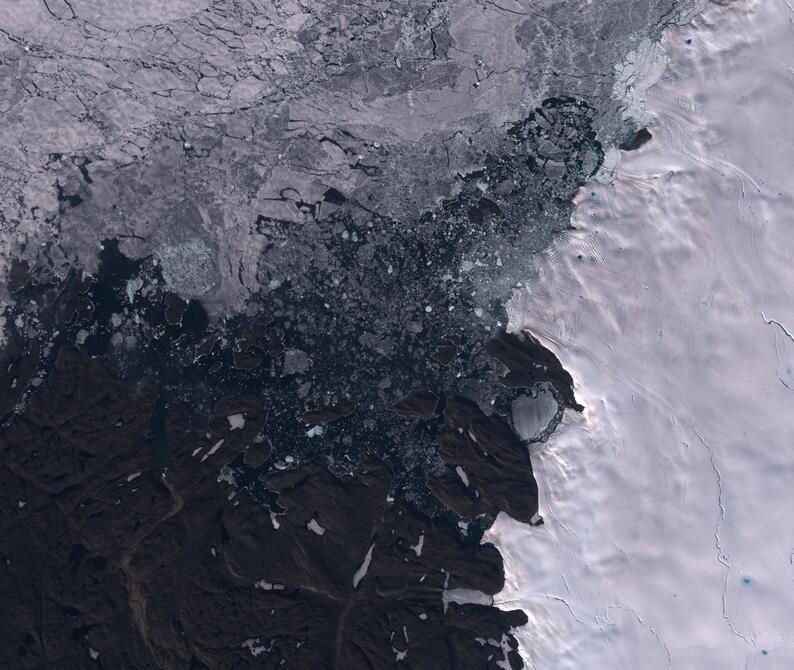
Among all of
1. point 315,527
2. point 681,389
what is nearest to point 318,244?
point 315,527

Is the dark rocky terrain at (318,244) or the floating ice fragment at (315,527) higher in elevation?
the dark rocky terrain at (318,244)

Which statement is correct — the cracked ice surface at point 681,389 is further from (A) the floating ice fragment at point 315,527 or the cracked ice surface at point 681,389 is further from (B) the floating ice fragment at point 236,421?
(B) the floating ice fragment at point 236,421

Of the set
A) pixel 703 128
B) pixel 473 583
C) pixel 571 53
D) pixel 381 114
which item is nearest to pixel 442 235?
pixel 381 114

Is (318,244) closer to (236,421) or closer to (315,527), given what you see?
(236,421)

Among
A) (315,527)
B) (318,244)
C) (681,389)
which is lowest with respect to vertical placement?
(315,527)

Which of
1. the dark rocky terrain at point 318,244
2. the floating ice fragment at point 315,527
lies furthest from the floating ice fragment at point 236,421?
the floating ice fragment at point 315,527

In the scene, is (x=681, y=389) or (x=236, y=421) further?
(x=236, y=421)

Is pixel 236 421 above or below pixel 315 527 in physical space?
above

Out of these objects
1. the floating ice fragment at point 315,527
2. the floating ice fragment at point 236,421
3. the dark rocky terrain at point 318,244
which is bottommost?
the floating ice fragment at point 315,527

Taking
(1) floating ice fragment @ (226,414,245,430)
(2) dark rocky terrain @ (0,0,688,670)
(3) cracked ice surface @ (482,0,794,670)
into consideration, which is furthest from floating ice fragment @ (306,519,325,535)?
(3) cracked ice surface @ (482,0,794,670)
